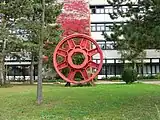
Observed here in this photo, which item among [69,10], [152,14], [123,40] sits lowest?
[123,40]

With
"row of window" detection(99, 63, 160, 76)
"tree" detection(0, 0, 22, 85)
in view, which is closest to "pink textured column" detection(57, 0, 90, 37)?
"tree" detection(0, 0, 22, 85)

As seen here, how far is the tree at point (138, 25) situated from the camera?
43.5ft

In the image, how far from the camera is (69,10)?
154ft

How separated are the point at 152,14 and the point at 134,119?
435 centimetres

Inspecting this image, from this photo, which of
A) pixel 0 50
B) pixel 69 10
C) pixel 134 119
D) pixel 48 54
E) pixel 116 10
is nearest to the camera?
pixel 134 119

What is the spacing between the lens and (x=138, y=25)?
1428 centimetres

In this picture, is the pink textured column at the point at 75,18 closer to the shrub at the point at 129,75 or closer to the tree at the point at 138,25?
the shrub at the point at 129,75

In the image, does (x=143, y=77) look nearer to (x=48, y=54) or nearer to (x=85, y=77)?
(x=48, y=54)

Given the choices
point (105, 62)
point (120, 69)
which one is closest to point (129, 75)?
point (120, 69)

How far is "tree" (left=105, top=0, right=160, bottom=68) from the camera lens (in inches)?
522

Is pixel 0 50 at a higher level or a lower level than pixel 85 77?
higher

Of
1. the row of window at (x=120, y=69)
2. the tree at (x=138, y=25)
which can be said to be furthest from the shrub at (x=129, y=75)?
the tree at (x=138, y=25)

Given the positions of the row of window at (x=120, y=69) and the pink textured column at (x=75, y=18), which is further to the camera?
the row of window at (x=120, y=69)

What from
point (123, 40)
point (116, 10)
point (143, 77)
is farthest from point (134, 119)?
point (143, 77)
